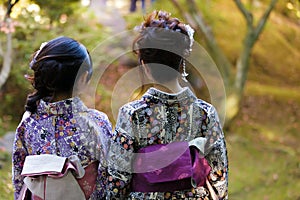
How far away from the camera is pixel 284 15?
9.67m

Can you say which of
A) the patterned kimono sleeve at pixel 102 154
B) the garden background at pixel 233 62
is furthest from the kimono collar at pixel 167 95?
the garden background at pixel 233 62

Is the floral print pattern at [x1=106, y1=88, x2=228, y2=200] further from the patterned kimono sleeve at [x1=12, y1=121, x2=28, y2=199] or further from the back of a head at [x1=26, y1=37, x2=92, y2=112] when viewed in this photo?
the patterned kimono sleeve at [x1=12, y1=121, x2=28, y2=199]

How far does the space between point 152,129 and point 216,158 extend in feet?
1.18

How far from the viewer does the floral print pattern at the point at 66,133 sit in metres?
2.24

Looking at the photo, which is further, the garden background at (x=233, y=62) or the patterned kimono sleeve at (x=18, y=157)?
the garden background at (x=233, y=62)

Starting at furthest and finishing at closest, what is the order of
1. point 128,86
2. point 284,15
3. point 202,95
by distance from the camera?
point 284,15
point 202,95
point 128,86

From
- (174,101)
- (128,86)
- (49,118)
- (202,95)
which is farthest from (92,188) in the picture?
(202,95)

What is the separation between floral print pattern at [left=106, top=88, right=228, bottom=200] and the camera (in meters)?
2.19

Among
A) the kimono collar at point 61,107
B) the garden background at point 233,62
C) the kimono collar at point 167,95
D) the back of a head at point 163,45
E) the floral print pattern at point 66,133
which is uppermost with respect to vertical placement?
the back of a head at point 163,45

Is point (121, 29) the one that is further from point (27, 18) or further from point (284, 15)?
point (284, 15)

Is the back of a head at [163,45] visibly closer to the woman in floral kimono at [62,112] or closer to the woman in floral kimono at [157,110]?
the woman in floral kimono at [157,110]

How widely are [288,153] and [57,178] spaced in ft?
16.4

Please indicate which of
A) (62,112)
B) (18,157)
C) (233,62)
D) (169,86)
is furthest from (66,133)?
(233,62)

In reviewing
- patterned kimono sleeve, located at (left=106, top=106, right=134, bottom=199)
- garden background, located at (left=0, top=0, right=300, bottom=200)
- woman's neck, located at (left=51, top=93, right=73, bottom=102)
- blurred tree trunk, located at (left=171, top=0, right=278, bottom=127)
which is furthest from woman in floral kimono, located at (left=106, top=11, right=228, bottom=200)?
blurred tree trunk, located at (left=171, top=0, right=278, bottom=127)
